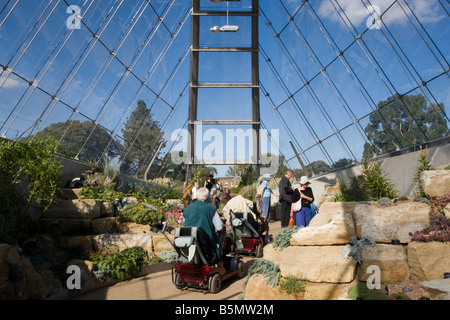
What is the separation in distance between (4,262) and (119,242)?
8.52ft

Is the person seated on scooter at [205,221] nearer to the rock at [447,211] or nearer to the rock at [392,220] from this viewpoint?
the rock at [392,220]

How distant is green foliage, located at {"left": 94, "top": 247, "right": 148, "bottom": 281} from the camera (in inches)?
205

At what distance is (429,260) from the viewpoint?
392 cm

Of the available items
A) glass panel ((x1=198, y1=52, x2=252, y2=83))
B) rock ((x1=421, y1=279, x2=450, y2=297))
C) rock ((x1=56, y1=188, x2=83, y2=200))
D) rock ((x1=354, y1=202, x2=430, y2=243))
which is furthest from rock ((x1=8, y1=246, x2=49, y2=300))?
glass panel ((x1=198, y1=52, x2=252, y2=83))

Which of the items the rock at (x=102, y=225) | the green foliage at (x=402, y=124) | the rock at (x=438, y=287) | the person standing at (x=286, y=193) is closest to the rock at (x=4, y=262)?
the rock at (x=102, y=225)

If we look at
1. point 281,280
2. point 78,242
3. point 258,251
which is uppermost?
point 78,242

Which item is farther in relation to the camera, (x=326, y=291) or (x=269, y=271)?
(x=269, y=271)

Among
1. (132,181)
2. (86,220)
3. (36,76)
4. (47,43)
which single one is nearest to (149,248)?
(86,220)

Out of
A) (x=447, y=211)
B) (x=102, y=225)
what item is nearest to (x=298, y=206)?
(x=447, y=211)

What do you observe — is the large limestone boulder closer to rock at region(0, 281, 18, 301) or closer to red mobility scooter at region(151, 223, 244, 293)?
red mobility scooter at region(151, 223, 244, 293)

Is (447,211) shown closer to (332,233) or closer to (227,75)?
(332,233)

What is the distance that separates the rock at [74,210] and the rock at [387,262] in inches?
198

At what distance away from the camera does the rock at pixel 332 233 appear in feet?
14.8
